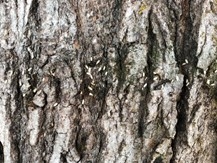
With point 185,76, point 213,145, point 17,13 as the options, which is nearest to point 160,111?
point 185,76

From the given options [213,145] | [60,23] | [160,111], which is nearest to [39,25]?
[60,23]

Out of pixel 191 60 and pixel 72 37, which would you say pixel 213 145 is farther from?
pixel 72 37

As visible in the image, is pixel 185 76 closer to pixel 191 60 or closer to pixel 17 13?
pixel 191 60

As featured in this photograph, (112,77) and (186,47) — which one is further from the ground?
(186,47)

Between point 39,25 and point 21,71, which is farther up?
point 39,25

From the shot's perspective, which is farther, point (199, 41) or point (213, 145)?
point (213, 145)

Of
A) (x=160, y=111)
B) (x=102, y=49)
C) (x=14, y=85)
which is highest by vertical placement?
(x=102, y=49)
